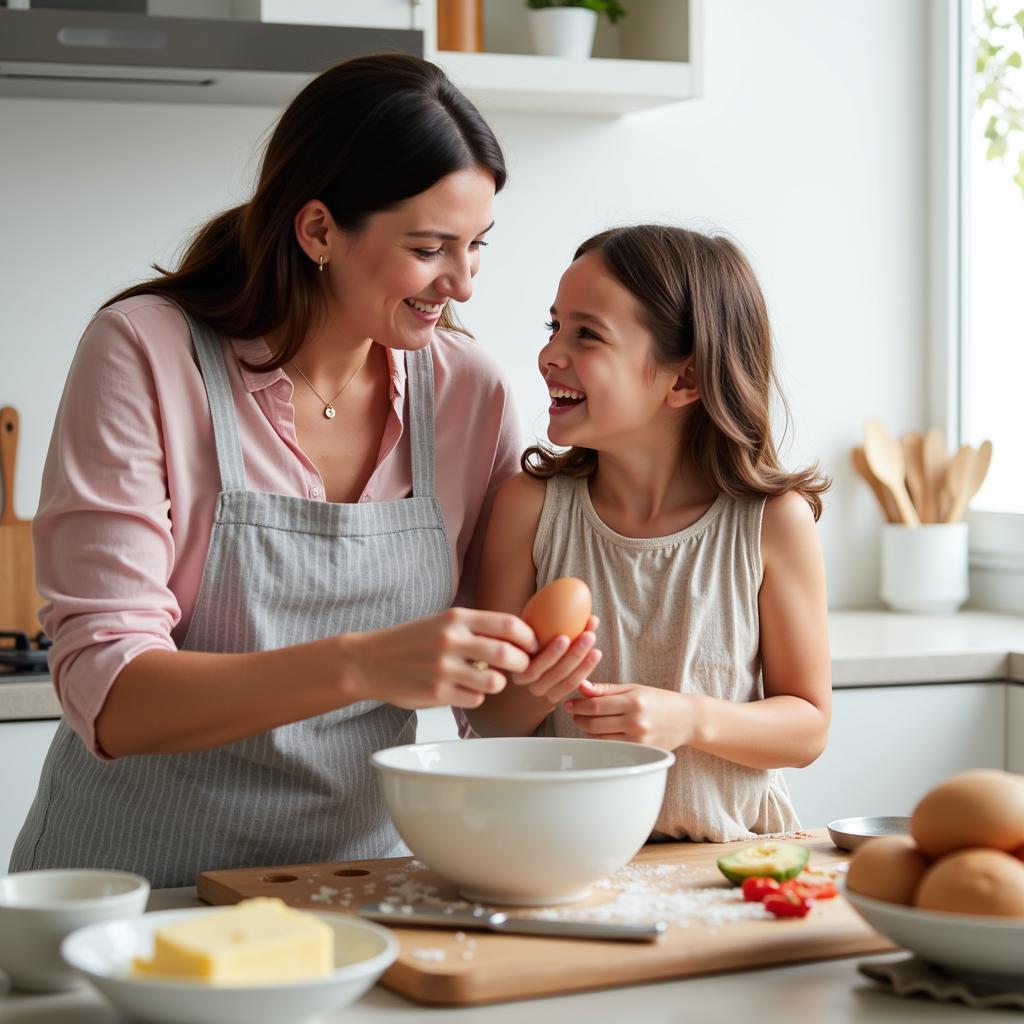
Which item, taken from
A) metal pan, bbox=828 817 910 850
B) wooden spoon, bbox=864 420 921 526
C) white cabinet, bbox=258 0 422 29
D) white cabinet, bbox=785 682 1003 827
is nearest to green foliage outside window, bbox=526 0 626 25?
white cabinet, bbox=258 0 422 29

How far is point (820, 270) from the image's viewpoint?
3.12 m

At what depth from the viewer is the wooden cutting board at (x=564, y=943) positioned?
0.92 meters

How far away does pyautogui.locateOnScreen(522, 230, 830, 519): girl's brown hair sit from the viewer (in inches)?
63.1

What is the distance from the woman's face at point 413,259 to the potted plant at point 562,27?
1.28 meters

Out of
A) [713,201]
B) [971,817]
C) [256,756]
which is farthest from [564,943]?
[713,201]

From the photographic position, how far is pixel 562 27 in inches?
104

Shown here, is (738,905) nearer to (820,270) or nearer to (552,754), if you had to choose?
(552,754)

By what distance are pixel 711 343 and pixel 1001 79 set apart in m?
1.75

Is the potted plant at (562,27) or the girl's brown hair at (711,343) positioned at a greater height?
the potted plant at (562,27)

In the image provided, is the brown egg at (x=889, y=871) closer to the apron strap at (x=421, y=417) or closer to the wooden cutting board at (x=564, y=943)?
the wooden cutting board at (x=564, y=943)

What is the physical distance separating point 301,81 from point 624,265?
0.94 m

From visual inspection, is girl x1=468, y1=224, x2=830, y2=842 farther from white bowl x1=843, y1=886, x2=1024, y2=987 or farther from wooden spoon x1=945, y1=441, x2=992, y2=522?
wooden spoon x1=945, y1=441, x2=992, y2=522

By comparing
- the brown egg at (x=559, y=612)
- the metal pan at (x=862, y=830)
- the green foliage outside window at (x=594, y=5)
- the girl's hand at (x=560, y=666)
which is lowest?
the metal pan at (x=862, y=830)

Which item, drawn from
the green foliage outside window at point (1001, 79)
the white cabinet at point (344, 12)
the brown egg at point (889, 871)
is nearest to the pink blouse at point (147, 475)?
the brown egg at point (889, 871)
